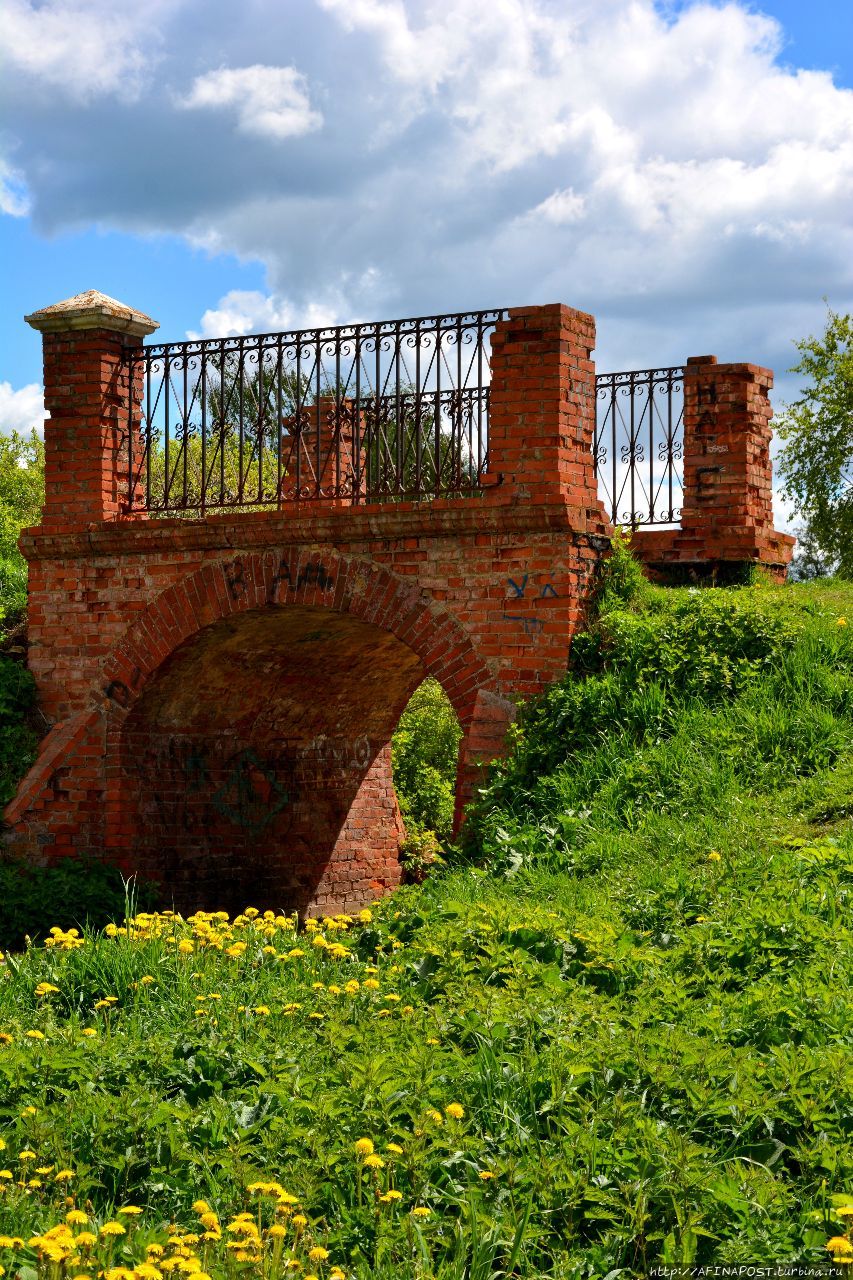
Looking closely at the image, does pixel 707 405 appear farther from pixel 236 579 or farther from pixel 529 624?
pixel 236 579

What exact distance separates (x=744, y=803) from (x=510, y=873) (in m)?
1.38

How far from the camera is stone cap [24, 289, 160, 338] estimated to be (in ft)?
37.3

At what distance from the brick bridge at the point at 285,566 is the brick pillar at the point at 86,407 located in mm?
20

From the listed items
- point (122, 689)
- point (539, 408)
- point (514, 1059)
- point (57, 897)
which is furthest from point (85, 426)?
point (514, 1059)

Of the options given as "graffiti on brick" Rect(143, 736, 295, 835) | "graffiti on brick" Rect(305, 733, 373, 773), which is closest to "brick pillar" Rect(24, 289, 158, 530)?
"graffiti on brick" Rect(143, 736, 295, 835)

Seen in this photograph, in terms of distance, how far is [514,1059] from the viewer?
470 cm

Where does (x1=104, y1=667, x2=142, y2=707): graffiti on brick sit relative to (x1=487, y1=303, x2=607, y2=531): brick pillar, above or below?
below

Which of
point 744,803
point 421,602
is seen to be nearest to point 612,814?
point 744,803

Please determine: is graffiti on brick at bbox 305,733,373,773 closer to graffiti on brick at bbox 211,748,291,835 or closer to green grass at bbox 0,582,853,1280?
graffiti on brick at bbox 211,748,291,835

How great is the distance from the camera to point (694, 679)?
361 inches

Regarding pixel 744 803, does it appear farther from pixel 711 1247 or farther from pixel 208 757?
pixel 208 757

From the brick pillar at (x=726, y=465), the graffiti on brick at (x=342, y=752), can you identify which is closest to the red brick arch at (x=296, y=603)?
the brick pillar at (x=726, y=465)

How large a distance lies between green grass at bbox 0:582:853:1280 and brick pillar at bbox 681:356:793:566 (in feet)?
11.0

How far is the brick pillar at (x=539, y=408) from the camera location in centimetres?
962
